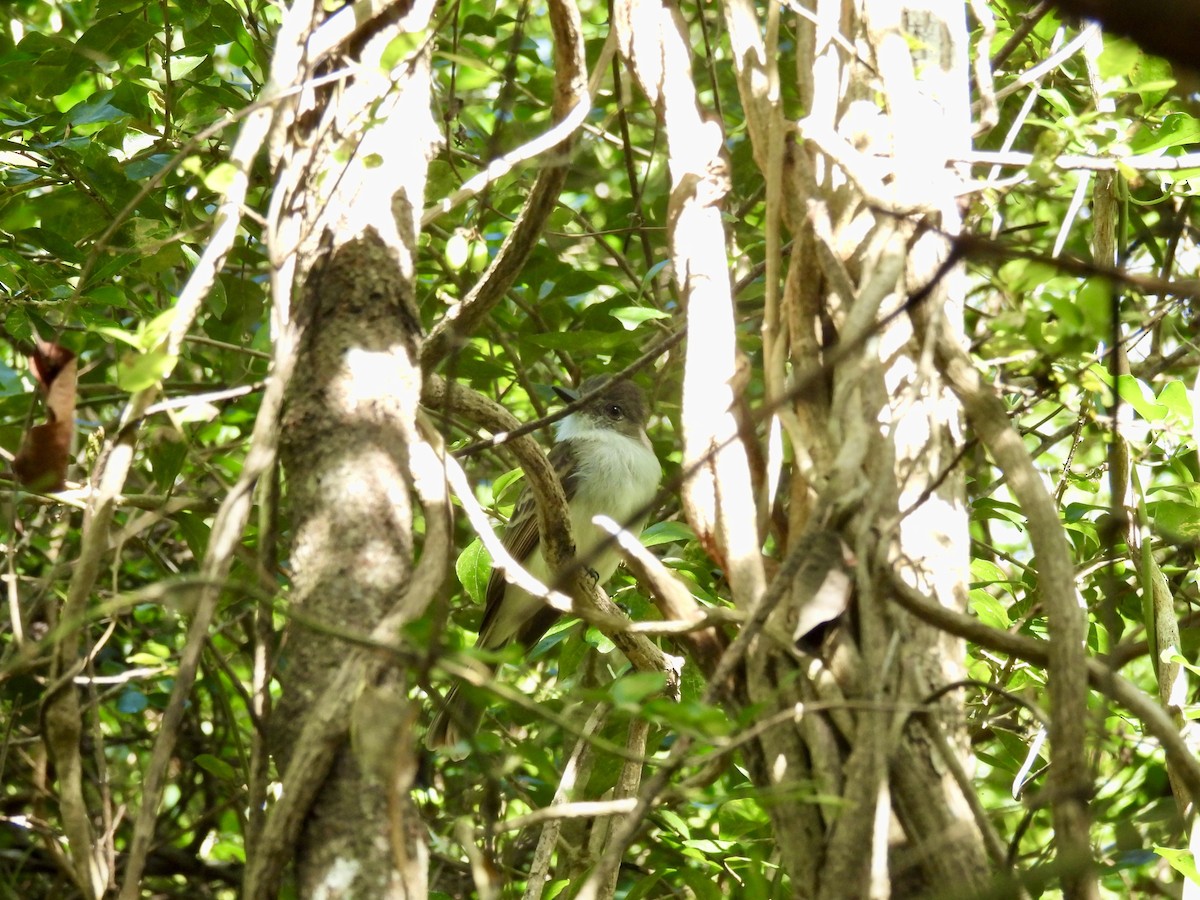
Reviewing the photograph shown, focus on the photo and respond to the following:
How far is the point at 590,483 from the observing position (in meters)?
5.68

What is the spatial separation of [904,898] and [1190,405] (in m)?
1.84

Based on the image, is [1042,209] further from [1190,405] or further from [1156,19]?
[1156,19]

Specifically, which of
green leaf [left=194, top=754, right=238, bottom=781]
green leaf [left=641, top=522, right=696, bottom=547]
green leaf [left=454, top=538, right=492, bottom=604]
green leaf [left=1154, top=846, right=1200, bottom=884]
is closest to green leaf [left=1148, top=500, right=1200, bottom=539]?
green leaf [left=1154, top=846, right=1200, bottom=884]

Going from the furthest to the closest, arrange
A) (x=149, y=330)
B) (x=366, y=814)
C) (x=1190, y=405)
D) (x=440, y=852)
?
(x=440, y=852) < (x=1190, y=405) < (x=149, y=330) < (x=366, y=814)

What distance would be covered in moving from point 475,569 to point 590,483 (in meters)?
2.19

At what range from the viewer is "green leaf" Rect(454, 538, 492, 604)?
3.52m

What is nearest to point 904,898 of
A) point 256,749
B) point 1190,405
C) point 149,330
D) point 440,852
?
point 256,749

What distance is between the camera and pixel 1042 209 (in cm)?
518

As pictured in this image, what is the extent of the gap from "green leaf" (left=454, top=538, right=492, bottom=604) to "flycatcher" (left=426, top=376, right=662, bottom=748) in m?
1.40

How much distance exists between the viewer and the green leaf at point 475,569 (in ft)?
11.5

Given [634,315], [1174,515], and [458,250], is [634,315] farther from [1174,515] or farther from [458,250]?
[1174,515]

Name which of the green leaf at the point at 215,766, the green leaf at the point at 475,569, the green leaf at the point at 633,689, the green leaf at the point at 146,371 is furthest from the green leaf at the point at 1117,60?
the green leaf at the point at 215,766

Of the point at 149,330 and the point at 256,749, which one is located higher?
the point at 149,330

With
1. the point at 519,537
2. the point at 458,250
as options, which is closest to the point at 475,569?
the point at 458,250
